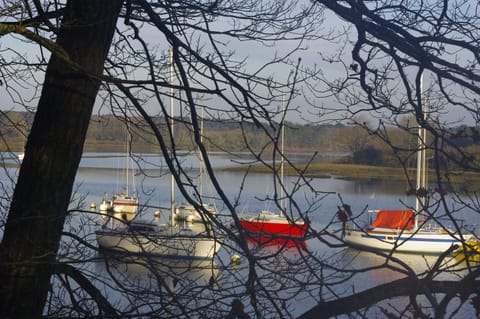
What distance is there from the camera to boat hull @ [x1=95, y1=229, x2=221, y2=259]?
3452mm

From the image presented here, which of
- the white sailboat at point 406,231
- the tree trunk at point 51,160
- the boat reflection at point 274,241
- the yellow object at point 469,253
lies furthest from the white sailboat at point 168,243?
the yellow object at point 469,253

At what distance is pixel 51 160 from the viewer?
3.13 metres

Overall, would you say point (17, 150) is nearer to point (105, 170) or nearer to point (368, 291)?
point (368, 291)

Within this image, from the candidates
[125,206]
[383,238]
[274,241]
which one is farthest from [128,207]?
[274,241]

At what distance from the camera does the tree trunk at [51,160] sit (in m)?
3.04

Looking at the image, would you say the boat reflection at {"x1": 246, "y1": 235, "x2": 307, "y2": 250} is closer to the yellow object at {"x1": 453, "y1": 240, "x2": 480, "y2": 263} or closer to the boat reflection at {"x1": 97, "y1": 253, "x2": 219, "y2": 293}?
the boat reflection at {"x1": 97, "y1": 253, "x2": 219, "y2": 293}

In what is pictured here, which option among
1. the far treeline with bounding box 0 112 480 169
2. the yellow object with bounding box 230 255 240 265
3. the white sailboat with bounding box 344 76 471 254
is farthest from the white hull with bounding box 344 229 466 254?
the yellow object with bounding box 230 255 240 265

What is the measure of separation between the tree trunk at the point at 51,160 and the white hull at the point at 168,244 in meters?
0.46

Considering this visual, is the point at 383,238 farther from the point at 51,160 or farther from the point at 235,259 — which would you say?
the point at 51,160

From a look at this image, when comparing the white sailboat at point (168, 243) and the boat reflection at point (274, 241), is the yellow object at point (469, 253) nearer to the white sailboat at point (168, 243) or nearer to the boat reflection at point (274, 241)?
the boat reflection at point (274, 241)

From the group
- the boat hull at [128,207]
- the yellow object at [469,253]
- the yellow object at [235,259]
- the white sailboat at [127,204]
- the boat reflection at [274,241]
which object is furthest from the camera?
the boat hull at [128,207]

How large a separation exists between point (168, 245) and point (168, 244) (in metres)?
0.01

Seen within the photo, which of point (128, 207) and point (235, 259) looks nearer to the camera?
point (235, 259)

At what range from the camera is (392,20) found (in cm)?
378
